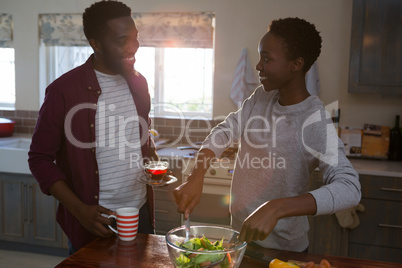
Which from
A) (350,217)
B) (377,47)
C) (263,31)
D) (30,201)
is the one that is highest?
(263,31)

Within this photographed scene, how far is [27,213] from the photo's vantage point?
3.28 meters

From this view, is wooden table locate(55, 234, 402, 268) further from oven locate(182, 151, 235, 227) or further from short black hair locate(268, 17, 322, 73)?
oven locate(182, 151, 235, 227)

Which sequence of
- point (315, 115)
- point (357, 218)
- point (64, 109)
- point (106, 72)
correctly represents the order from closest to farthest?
point (315, 115) → point (64, 109) → point (106, 72) → point (357, 218)

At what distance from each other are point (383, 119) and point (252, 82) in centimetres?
105

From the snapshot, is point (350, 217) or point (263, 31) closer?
point (350, 217)

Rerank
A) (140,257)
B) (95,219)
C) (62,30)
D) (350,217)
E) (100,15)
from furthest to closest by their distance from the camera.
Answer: (62,30) → (350,217) → (100,15) → (95,219) → (140,257)

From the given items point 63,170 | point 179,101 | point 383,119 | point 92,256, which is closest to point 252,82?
point 179,101

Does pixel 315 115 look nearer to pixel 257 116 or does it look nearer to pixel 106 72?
pixel 257 116

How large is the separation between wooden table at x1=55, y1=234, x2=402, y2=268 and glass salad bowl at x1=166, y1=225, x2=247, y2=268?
0.30ft

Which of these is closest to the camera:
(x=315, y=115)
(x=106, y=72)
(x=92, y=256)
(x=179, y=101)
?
(x=92, y=256)

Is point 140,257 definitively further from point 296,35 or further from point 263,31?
point 263,31

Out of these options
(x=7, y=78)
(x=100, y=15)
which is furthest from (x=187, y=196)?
(x=7, y=78)

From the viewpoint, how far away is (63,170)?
167 cm

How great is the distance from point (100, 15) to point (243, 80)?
6.05 feet
